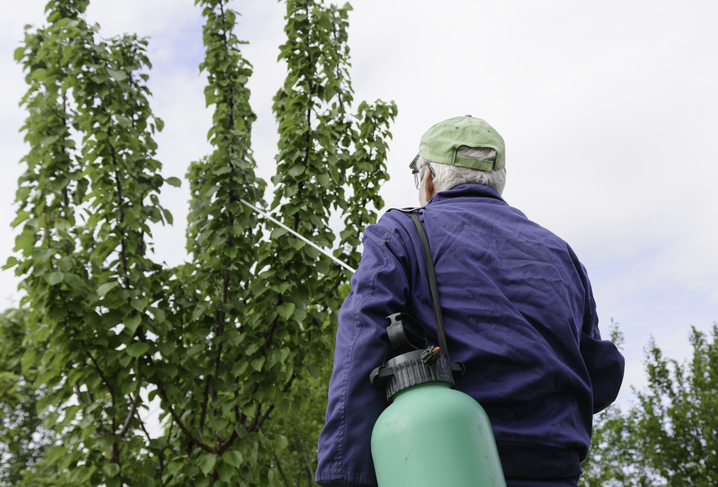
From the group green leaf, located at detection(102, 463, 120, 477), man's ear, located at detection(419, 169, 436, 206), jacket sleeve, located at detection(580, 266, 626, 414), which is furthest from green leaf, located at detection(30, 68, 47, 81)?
jacket sleeve, located at detection(580, 266, 626, 414)

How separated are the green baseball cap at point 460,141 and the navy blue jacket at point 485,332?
0.74 ft

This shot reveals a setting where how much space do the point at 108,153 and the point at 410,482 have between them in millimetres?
3183

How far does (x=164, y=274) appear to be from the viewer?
369 cm

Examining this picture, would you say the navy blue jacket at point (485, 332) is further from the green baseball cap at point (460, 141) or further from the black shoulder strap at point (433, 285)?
the green baseball cap at point (460, 141)

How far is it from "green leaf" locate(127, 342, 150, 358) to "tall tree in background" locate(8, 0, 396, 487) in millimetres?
16

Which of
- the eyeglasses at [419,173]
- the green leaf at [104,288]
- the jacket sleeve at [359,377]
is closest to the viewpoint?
the jacket sleeve at [359,377]

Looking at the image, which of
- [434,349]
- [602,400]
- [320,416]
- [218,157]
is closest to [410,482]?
[434,349]

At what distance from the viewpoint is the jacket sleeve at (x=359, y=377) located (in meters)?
1.30

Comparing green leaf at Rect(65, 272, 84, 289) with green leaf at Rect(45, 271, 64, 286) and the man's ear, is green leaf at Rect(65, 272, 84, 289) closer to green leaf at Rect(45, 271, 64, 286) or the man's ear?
green leaf at Rect(45, 271, 64, 286)

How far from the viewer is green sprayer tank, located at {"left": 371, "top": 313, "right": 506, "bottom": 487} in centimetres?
118

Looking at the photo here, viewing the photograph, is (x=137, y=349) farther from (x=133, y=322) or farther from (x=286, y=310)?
(x=286, y=310)

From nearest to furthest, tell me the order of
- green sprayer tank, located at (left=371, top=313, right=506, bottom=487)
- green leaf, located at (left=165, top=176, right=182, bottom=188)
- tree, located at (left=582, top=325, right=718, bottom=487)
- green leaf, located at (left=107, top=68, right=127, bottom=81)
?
1. green sprayer tank, located at (left=371, top=313, right=506, bottom=487)
2. green leaf, located at (left=107, top=68, right=127, bottom=81)
3. green leaf, located at (left=165, top=176, right=182, bottom=188)
4. tree, located at (left=582, top=325, right=718, bottom=487)

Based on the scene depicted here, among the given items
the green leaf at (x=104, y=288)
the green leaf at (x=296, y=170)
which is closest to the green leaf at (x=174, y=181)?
the green leaf at (x=296, y=170)

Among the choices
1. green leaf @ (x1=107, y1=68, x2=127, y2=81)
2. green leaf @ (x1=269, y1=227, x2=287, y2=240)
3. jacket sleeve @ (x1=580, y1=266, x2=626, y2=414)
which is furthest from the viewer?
green leaf @ (x1=107, y1=68, x2=127, y2=81)
